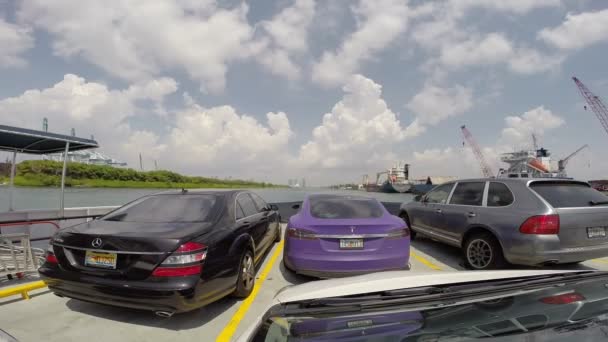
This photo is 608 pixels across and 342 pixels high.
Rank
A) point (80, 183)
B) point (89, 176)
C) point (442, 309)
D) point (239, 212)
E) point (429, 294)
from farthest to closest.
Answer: point (89, 176) < point (80, 183) < point (239, 212) < point (429, 294) < point (442, 309)

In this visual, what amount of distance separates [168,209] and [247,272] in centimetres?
138

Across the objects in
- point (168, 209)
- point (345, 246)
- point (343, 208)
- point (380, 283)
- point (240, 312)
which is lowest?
point (240, 312)

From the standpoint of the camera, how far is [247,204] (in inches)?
187

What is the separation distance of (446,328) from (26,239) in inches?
216

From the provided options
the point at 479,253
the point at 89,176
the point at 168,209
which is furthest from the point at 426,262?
the point at 89,176

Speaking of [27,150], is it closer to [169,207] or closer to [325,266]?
[169,207]

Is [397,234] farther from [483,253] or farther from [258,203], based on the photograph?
[258,203]

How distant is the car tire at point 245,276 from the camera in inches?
140

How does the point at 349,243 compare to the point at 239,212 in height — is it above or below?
below

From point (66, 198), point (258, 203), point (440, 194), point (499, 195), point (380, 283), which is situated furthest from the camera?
point (66, 198)

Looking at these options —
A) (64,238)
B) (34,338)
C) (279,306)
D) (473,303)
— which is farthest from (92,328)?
(473,303)

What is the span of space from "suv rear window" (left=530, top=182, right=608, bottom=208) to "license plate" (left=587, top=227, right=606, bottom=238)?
36cm

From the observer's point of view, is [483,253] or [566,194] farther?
[483,253]

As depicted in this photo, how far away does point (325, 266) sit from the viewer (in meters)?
3.79
